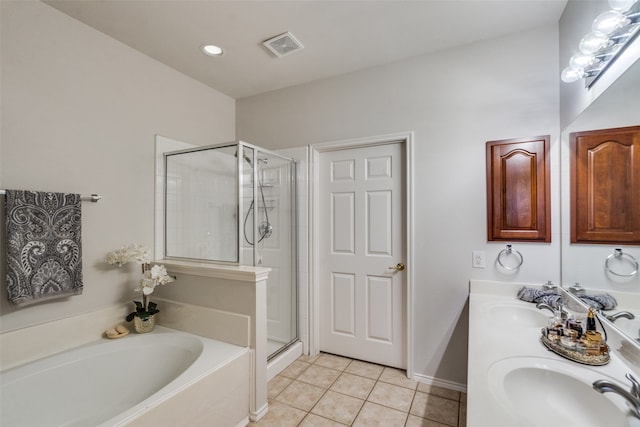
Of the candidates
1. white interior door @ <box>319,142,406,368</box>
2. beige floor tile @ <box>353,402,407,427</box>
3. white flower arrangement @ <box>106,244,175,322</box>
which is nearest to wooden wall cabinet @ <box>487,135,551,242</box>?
white interior door @ <box>319,142,406,368</box>

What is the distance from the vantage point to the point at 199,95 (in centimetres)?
278

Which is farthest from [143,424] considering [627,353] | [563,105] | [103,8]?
[563,105]

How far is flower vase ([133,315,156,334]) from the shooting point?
2072mm

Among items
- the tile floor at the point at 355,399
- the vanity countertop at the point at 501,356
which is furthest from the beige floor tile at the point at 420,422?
the vanity countertop at the point at 501,356

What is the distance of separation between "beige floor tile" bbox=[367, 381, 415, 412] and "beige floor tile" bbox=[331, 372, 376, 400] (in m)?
0.05

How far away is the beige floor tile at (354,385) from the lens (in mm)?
2148

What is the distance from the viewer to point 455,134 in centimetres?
217

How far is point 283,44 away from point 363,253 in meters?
1.82

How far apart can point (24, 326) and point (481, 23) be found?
3417 mm

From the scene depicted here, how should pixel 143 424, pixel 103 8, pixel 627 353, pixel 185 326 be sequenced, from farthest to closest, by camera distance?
pixel 185 326 → pixel 103 8 → pixel 143 424 → pixel 627 353

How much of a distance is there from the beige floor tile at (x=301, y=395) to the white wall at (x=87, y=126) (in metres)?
1.41

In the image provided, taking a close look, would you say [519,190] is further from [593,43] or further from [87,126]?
[87,126]

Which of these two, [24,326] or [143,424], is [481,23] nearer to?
[143,424]

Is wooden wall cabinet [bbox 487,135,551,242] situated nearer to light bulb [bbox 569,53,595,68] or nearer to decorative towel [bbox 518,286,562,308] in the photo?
decorative towel [bbox 518,286,562,308]
